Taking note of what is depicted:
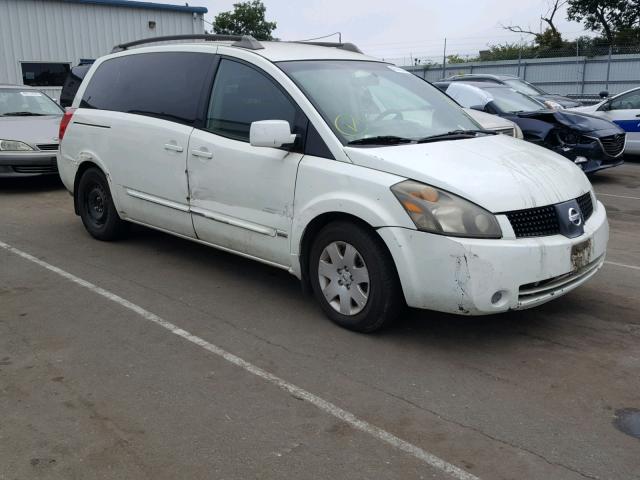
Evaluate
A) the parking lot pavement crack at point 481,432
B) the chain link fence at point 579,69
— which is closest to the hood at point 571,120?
the parking lot pavement crack at point 481,432

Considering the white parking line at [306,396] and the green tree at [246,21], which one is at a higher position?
the green tree at [246,21]

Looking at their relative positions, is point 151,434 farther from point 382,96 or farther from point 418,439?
point 382,96

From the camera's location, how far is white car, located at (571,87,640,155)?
12570mm

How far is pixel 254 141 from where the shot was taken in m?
4.46

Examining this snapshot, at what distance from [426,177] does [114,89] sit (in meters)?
3.65

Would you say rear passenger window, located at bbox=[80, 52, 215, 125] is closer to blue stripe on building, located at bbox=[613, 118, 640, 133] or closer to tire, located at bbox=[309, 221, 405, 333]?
tire, located at bbox=[309, 221, 405, 333]

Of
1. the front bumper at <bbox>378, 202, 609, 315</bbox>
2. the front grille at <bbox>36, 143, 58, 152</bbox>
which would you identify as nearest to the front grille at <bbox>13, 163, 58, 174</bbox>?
the front grille at <bbox>36, 143, 58, 152</bbox>

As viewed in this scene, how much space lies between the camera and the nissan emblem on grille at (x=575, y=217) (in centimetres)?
416

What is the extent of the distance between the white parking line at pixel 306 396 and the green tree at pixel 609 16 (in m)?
36.6

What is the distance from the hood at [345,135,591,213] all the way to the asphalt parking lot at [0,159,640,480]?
0.93m

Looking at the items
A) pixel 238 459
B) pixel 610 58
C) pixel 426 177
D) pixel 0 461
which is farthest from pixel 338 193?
pixel 610 58

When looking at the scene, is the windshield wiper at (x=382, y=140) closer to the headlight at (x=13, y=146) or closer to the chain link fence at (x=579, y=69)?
the headlight at (x=13, y=146)

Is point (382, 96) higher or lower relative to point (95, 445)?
higher

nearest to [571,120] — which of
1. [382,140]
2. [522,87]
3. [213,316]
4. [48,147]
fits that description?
[522,87]
